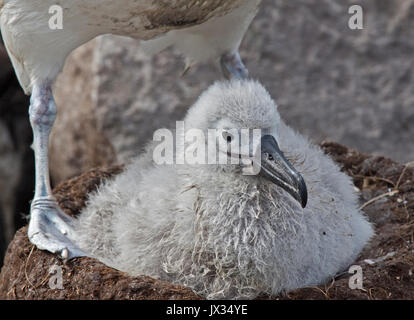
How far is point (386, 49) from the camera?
4.38 m

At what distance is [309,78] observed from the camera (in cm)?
436

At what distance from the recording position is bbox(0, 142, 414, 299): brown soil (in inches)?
93.4

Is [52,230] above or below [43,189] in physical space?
below

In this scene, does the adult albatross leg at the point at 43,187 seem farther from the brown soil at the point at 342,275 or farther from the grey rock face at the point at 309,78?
the grey rock face at the point at 309,78

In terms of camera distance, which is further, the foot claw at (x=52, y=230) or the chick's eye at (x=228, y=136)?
the foot claw at (x=52, y=230)

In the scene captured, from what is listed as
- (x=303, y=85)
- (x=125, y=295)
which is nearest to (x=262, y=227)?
(x=125, y=295)

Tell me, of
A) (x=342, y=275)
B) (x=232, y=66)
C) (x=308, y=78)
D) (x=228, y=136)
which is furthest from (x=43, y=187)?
(x=308, y=78)

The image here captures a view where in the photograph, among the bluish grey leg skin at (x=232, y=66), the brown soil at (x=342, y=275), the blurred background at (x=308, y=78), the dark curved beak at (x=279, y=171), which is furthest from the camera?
the blurred background at (x=308, y=78)

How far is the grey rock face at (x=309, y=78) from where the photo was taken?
4.34 meters

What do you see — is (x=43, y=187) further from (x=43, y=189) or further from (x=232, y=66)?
(x=232, y=66)

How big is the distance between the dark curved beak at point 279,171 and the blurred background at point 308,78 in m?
1.99

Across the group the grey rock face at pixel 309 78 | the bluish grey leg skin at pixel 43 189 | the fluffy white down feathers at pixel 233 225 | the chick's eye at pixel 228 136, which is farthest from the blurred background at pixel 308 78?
the chick's eye at pixel 228 136

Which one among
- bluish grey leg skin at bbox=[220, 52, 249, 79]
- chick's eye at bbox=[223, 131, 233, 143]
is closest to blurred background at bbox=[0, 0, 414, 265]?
bluish grey leg skin at bbox=[220, 52, 249, 79]

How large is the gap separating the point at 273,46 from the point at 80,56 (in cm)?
125
